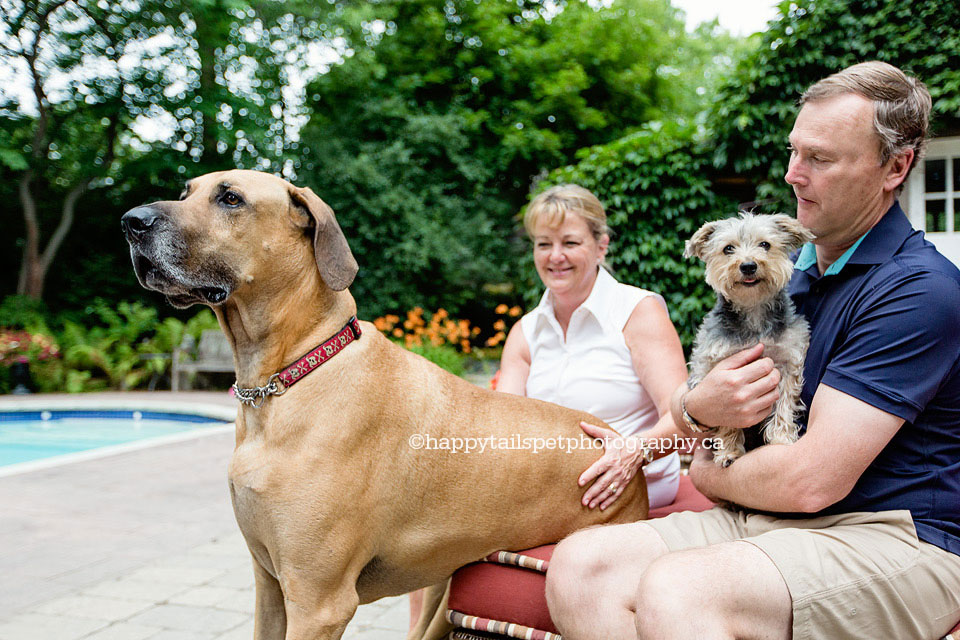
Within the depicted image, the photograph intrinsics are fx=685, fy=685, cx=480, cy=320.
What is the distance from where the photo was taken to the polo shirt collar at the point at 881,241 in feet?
6.27

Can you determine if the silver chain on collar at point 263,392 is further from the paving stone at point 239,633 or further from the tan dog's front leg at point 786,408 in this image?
the paving stone at point 239,633

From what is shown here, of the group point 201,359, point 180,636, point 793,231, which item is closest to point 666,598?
point 793,231

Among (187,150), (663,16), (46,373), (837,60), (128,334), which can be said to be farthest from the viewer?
(663,16)

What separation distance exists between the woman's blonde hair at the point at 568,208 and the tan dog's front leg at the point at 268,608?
73.2 inches

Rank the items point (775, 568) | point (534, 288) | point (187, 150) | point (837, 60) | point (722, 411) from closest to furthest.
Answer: point (775, 568), point (722, 411), point (837, 60), point (534, 288), point (187, 150)

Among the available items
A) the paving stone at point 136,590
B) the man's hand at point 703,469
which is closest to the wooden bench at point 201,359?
the paving stone at point 136,590

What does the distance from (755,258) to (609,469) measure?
86cm

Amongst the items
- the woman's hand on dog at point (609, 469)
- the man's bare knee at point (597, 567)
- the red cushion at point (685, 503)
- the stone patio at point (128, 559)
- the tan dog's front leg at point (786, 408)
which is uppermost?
the tan dog's front leg at point (786, 408)

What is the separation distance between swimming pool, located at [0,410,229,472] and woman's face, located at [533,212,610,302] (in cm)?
848

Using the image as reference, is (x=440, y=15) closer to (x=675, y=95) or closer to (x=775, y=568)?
(x=675, y=95)

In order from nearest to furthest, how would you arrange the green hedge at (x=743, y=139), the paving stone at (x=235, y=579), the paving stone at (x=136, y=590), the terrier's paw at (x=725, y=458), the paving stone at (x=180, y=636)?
1. the terrier's paw at (x=725, y=458)
2. the paving stone at (x=180, y=636)
3. the paving stone at (x=136, y=590)
4. the paving stone at (x=235, y=579)
5. the green hedge at (x=743, y=139)

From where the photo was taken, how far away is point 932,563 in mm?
1737

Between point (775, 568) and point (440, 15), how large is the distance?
16.6 metres

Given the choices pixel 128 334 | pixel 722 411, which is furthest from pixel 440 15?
pixel 722 411
